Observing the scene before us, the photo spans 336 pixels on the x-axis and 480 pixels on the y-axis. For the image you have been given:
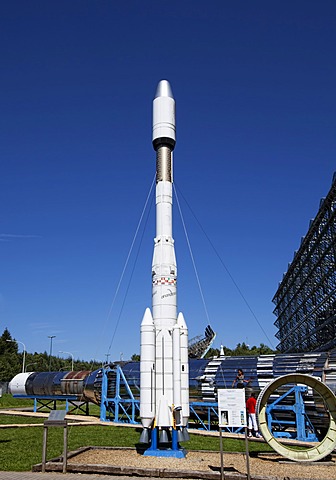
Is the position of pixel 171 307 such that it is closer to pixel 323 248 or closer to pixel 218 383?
pixel 218 383

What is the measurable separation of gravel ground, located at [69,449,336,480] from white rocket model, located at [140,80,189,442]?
1291mm

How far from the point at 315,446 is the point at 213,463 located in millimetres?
3449

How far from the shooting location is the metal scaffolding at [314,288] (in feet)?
139

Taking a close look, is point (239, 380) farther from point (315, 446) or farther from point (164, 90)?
point (164, 90)

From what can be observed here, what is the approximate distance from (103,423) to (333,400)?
1379 centimetres

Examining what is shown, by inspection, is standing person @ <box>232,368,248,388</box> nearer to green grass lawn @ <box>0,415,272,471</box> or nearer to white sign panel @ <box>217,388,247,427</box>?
green grass lawn @ <box>0,415,272,471</box>

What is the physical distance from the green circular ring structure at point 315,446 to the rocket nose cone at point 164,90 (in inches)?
477

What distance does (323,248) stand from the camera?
46.0 metres

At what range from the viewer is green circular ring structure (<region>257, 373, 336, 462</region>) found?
1432 centimetres

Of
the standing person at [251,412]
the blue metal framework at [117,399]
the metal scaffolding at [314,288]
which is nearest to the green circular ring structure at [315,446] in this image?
the standing person at [251,412]

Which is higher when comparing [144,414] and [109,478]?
[144,414]

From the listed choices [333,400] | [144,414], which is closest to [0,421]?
[144,414]

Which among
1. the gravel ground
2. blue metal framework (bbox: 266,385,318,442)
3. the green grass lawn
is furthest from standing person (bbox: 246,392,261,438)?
the gravel ground

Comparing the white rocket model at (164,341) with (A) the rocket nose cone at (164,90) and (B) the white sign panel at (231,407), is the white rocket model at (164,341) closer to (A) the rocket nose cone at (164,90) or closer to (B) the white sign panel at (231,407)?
(A) the rocket nose cone at (164,90)
